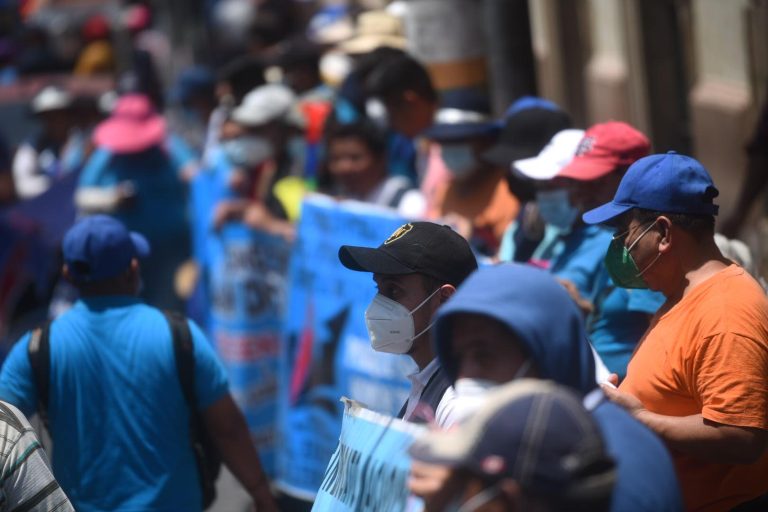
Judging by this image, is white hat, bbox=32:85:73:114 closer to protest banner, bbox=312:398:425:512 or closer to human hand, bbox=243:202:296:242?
human hand, bbox=243:202:296:242

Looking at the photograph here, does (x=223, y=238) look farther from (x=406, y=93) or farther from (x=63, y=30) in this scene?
(x=63, y=30)

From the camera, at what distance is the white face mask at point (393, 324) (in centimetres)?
390

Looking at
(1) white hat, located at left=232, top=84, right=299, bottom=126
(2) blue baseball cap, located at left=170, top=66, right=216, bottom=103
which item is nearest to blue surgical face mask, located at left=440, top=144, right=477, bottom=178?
(1) white hat, located at left=232, top=84, right=299, bottom=126

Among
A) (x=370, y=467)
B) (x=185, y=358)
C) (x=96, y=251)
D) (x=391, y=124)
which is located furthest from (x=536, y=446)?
(x=391, y=124)

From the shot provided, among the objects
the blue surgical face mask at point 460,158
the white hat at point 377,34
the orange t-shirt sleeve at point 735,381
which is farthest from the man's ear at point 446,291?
the white hat at point 377,34

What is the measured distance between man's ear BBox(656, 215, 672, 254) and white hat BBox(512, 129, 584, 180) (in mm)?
1317

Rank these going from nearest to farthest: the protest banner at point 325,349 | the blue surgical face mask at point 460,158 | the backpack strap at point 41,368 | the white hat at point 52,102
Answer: the backpack strap at point 41,368 < the blue surgical face mask at point 460,158 < the protest banner at point 325,349 < the white hat at point 52,102

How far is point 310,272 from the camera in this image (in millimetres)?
7723

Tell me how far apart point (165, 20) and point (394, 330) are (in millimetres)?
21613

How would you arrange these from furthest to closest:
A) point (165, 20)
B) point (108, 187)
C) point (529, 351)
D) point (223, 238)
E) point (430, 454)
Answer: point (165, 20) < point (108, 187) < point (223, 238) < point (529, 351) < point (430, 454)

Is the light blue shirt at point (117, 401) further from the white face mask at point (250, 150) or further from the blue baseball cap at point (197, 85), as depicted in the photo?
the blue baseball cap at point (197, 85)

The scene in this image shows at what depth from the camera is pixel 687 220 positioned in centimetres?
401

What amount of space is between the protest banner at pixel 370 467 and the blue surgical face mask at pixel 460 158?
323 centimetres

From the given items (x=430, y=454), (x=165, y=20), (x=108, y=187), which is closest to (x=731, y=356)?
(x=430, y=454)
